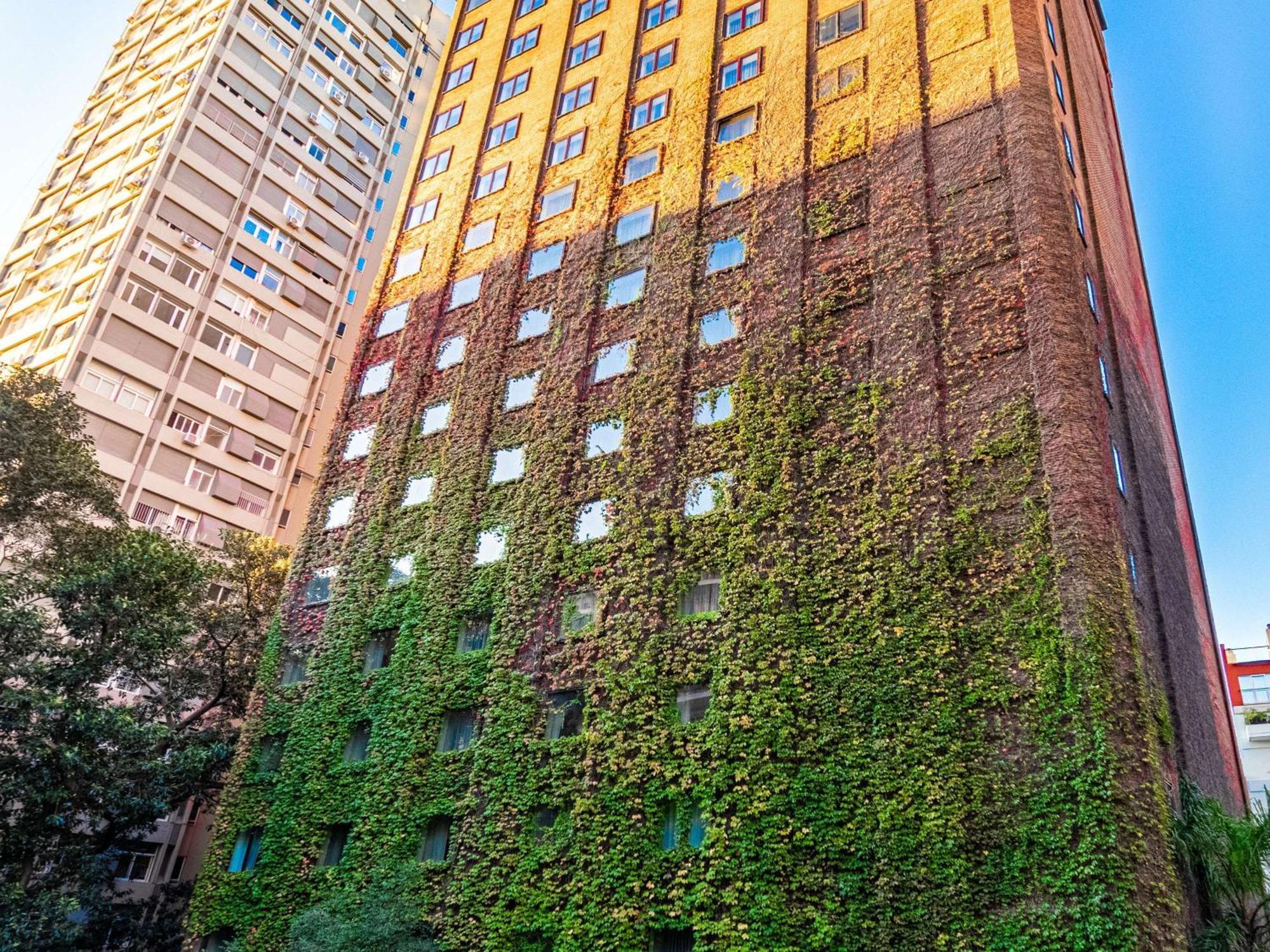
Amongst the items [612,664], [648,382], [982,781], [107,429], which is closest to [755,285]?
[648,382]

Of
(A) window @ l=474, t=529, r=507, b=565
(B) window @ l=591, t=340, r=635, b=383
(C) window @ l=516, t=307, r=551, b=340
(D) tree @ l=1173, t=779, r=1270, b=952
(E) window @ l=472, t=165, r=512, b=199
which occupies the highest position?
(E) window @ l=472, t=165, r=512, b=199

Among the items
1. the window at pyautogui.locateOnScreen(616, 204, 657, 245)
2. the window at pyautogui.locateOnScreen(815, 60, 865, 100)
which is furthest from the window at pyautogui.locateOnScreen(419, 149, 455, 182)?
the window at pyautogui.locateOnScreen(815, 60, 865, 100)

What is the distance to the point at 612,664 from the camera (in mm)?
26125

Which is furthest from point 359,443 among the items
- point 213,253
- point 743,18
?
point 743,18

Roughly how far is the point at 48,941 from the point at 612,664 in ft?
54.4

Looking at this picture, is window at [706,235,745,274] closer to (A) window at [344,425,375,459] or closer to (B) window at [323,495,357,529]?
(A) window at [344,425,375,459]

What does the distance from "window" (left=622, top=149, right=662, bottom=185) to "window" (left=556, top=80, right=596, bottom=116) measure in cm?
530

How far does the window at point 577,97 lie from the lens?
134 feet

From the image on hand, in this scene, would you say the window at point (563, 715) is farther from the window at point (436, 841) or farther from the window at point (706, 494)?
the window at point (706, 494)

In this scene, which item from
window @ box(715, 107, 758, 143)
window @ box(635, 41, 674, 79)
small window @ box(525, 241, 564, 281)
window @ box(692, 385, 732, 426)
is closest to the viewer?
window @ box(692, 385, 732, 426)

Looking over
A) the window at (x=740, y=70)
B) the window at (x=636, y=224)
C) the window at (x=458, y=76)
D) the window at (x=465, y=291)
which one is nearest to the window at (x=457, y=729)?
the window at (x=465, y=291)

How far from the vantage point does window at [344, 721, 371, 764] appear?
3009 centimetres

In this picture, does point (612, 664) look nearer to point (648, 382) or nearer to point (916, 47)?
point (648, 382)

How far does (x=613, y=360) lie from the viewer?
32.2 m
